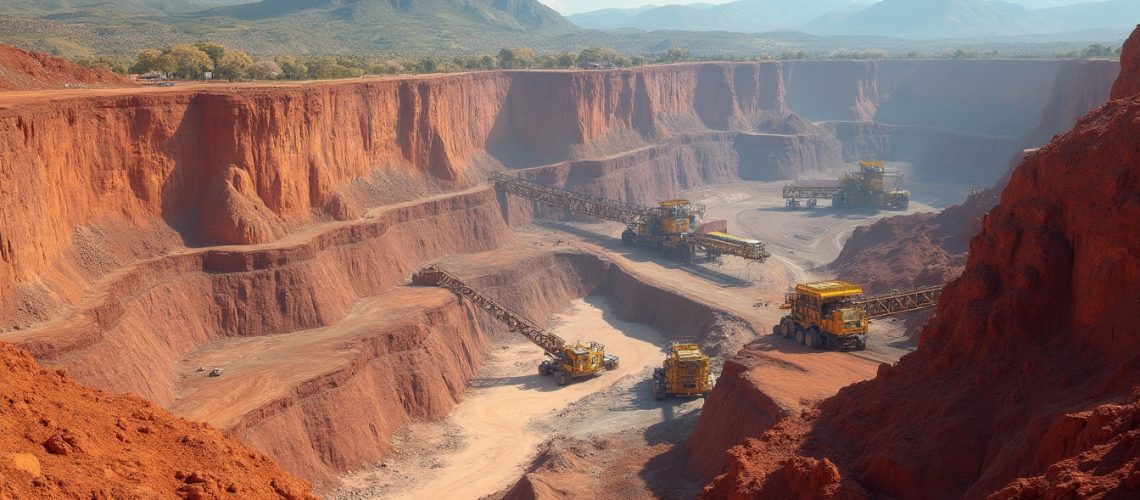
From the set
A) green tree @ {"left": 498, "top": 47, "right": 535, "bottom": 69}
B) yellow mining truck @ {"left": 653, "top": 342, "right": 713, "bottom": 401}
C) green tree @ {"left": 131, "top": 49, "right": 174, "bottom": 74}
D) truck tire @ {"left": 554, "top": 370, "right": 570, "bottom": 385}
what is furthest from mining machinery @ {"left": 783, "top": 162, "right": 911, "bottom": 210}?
green tree @ {"left": 131, "top": 49, "right": 174, "bottom": 74}

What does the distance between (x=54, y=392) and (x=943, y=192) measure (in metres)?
109

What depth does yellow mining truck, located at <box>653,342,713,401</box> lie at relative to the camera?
5069 cm

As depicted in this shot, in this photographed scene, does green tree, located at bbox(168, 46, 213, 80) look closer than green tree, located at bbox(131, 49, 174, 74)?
Yes

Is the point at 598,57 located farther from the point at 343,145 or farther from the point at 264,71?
the point at 343,145

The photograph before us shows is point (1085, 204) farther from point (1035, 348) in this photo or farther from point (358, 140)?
point (358, 140)

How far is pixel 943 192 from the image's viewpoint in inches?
4643

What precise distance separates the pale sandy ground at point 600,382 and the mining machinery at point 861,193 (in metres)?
17.7

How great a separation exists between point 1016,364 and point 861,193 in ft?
268

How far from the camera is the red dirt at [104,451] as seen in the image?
61.5 feet

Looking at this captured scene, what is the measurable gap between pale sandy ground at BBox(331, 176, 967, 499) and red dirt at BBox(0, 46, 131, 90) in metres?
30.1

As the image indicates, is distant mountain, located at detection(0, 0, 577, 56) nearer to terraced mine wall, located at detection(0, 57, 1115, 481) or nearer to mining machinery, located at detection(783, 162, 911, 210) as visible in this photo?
terraced mine wall, located at detection(0, 57, 1115, 481)

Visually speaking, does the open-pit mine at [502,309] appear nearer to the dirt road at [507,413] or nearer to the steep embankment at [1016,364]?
the steep embankment at [1016,364]

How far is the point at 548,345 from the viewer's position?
60562mm

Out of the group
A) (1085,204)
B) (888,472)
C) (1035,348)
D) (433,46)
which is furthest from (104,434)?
(433,46)
